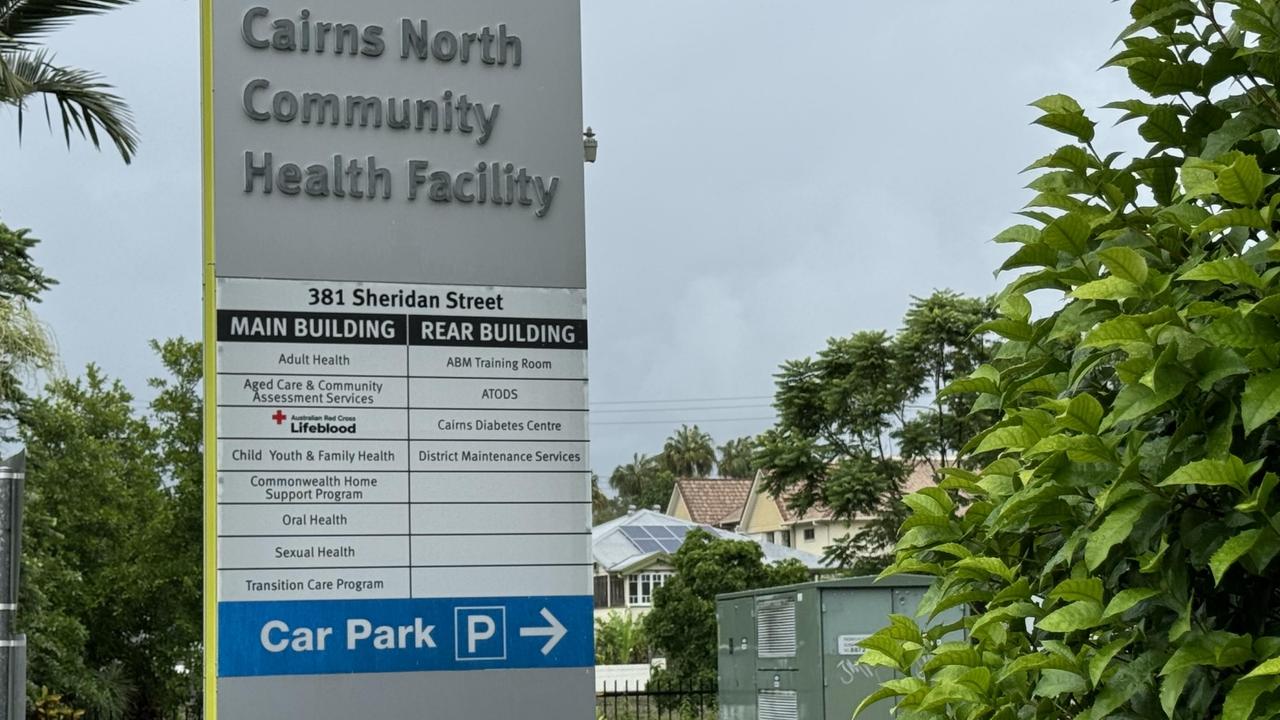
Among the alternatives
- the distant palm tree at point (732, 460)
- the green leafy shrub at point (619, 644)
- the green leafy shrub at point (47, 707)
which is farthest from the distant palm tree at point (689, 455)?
the green leafy shrub at point (47, 707)

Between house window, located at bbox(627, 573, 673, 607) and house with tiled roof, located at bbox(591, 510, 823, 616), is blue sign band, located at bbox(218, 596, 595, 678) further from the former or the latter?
house window, located at bbox(627, 573, 673, 607)

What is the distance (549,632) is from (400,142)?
4.44 feet

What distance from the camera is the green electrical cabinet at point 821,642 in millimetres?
13508

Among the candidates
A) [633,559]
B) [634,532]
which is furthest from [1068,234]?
[634,532]

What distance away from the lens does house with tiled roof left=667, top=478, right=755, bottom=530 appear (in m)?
79.6

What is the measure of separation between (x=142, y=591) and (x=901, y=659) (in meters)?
21.7

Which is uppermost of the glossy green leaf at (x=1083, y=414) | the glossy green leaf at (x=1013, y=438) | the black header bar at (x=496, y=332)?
the black header bar at (x=496, y=332)

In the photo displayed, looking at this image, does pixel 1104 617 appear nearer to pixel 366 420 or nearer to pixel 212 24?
pixel 366 420

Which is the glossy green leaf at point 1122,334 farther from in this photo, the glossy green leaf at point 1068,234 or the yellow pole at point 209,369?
the yellow pole at point 209,369

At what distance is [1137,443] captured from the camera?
2.23 meters

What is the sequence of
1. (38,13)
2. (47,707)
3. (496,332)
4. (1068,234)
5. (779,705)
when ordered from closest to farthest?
(1068,234)
(496,332)
(38,13)
(779,705)
(47,707)

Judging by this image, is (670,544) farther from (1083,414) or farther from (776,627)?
(1083,414)

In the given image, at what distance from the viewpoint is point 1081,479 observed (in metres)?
2.30

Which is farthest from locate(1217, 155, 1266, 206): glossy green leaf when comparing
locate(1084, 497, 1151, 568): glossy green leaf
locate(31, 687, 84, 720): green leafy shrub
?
locate(31, 687, 84, 720): green leafy shrub
